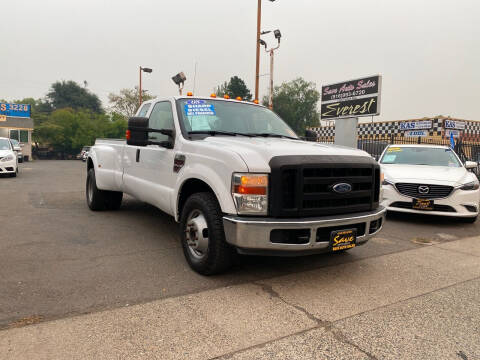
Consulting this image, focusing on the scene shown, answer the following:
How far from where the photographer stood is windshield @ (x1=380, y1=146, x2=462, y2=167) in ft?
24.2

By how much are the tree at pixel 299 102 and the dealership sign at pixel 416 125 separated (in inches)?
1853

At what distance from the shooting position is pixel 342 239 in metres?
3.26

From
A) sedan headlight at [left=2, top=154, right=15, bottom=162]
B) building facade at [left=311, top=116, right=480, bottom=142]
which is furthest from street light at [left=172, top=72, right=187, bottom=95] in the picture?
building facade at [left=311, top=116, right=480, bottom=142]

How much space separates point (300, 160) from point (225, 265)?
46.9 inches

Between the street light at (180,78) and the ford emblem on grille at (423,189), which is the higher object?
the street light at (180,78)

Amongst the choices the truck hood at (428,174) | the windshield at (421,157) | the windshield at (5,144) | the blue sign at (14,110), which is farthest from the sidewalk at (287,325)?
the blue sign at (14,110)

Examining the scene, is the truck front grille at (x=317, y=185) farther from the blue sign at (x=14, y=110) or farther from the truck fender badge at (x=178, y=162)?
the blue sign at (x=14, y=110)

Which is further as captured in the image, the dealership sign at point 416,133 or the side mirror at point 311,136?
the dealership sign at point 416,133

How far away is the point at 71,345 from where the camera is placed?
2307mm

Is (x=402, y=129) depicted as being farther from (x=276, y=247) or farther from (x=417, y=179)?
(x=276, y=247)

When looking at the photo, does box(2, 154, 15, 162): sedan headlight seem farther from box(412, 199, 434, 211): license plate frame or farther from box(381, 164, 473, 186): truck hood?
box(412, 199, 434, 211): license plate frame

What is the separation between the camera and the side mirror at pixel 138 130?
3910mm

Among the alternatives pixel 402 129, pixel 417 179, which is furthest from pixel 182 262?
pixel 402 129

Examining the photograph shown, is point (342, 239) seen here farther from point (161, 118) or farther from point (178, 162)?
point (161, 118)
